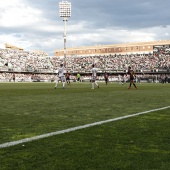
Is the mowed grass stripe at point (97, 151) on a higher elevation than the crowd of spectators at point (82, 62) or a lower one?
lower

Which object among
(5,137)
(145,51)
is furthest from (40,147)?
(145,51)

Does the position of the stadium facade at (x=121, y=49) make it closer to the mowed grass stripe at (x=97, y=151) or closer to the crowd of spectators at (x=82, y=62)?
the crowd of spectators at (x=82, y=62)

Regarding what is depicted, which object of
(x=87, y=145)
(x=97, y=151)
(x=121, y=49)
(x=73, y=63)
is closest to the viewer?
(x=97, y=151)

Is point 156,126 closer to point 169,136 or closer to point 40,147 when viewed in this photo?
point 169,136

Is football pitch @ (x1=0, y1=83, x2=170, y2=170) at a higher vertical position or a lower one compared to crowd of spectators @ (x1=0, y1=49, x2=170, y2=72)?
lower

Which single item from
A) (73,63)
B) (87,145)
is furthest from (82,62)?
(87,145)

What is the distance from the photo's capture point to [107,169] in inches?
137

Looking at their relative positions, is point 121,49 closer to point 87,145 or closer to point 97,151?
point 87,145

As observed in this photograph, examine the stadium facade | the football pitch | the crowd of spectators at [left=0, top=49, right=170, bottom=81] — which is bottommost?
the football pitch

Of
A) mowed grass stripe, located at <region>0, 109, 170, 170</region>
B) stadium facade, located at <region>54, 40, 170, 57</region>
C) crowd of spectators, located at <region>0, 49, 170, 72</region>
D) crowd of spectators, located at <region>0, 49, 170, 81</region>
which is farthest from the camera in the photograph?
stadium facade, located at <region>54, 40, 170, 57</region>

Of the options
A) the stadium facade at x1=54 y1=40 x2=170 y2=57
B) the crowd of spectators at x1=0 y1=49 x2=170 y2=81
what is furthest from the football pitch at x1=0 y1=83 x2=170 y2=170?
the stadium facade at x1=54 y1=40 x2=170 y2=57

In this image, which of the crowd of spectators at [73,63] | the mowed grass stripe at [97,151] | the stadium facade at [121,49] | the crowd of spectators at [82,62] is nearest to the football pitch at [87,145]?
the mowed grass stripe at [97,151]

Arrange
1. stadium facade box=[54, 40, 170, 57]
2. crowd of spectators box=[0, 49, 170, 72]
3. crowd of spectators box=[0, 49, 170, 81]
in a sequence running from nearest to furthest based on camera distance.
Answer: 1. crowd of spectators box=[0, 49, 170, 81]
2. crowd of spectators box=[0, 49, 170, 72]
3. stadium facade box=[54, 40, 170, 57]

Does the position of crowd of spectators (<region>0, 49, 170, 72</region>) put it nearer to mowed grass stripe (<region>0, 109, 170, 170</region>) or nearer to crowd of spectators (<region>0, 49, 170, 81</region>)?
crowd of spectators (<region>0, 49, 170, 81</region>)
